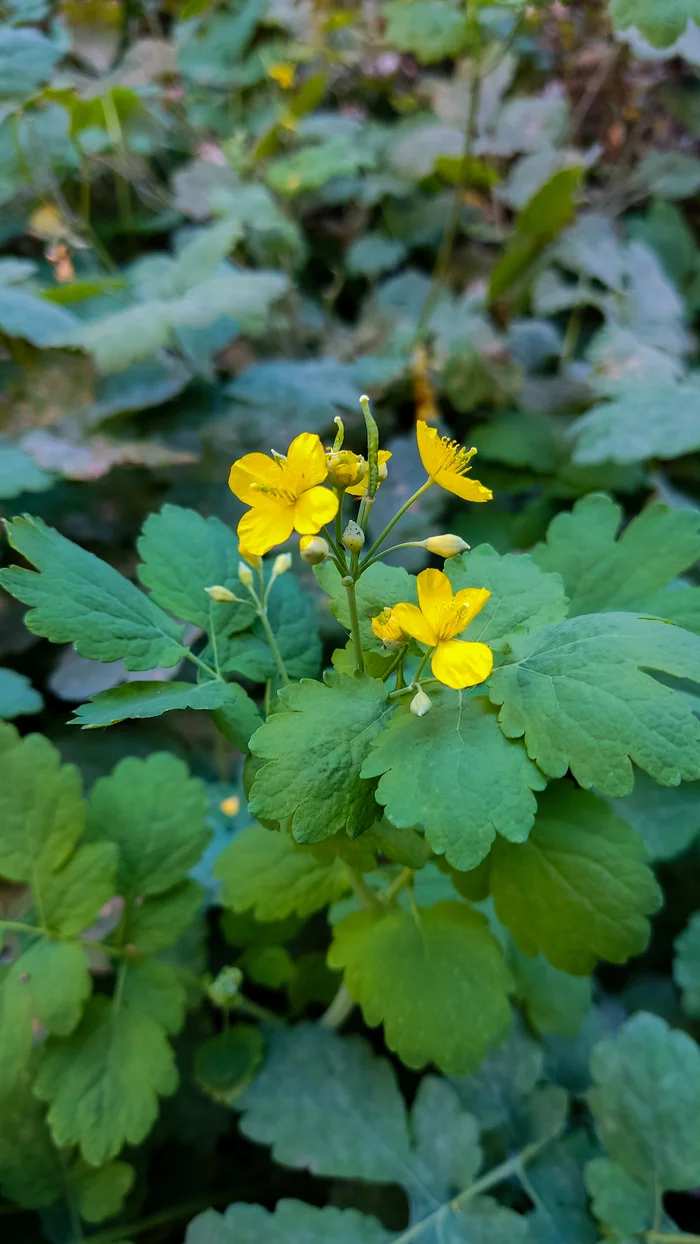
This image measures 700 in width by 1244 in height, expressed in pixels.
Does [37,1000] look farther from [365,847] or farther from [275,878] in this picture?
[365,847]

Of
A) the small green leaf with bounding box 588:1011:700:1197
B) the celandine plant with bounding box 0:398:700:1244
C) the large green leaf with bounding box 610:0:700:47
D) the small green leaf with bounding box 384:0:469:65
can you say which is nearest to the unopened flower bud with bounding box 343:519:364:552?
the celandine plant with bounding box 0:398:700:1244

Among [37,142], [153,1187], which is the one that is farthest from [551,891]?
[37,142]

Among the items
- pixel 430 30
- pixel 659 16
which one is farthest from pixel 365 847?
pixel 430 30

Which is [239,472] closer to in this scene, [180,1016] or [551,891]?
[551,891]

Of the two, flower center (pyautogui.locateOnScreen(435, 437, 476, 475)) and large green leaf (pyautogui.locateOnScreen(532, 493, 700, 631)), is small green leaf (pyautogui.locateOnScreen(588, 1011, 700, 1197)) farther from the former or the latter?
flower center (pyautogui.locateOnScreen(435, 437, 476, 475))

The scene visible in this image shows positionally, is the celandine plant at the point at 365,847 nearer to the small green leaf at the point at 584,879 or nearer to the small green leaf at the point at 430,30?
the small green leaf at the point at 584,879

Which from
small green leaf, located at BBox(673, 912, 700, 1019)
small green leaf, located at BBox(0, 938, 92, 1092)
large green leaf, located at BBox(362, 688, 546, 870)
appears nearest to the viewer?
large green leaf, located at BBox(362, 688, 546, 870)
